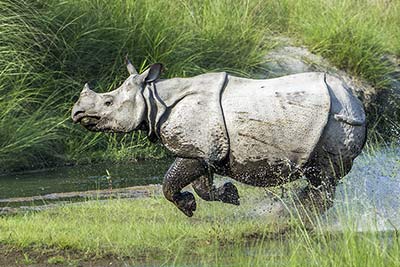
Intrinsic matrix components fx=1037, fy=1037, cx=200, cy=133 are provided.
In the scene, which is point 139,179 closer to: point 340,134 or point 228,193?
point 228,193

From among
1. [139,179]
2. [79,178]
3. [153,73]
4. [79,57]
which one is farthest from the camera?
[79,57]

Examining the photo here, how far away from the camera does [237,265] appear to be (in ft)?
19.6

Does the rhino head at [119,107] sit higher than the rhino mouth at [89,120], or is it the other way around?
the rhino head at [119,107]

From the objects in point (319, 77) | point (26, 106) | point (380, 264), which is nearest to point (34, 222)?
point (319, 77)

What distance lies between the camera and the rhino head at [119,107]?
783 cm

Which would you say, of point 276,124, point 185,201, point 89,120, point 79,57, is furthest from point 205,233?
point 79,57

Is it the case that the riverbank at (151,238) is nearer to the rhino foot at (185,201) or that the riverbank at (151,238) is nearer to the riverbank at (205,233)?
the riverbank at (205,233)

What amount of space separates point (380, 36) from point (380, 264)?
39.0 ft

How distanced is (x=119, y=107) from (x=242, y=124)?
0.96m

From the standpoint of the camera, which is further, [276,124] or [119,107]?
[119,107]

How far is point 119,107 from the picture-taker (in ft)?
25.8

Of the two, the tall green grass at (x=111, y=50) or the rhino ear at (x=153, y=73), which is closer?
the rhino ear at (x=153, y=73)

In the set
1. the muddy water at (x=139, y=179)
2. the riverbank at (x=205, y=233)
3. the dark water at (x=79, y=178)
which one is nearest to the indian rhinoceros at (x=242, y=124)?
the riverbank at (x=205, y=233)

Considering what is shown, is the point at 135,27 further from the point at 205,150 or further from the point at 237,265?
the point at 237,265
